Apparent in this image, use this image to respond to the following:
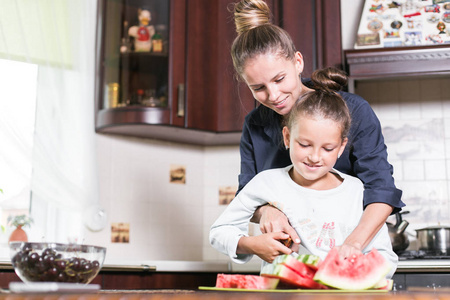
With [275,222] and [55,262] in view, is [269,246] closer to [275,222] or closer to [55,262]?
[275,222]

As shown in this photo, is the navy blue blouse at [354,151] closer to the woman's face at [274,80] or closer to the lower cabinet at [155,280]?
the woman's face at [274,80]

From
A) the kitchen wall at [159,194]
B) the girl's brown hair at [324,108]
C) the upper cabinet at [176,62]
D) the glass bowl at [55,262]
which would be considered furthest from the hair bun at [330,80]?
the kitchen wall at [159,194]

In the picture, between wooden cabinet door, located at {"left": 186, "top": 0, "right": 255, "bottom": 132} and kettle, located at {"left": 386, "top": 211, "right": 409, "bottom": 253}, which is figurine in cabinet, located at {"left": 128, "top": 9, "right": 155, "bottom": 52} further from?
kettle, located at {"left": 386, "top": 211, "right": 409, "bottom": 253}

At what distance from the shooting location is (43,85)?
3062mm

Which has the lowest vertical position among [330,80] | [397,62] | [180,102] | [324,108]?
[324,108]

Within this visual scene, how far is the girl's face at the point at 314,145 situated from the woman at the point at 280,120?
5.0 inches

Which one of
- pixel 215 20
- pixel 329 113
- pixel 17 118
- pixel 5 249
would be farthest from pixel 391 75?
pixel 5 249

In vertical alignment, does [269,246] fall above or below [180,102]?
below

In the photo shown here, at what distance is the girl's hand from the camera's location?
1.28m

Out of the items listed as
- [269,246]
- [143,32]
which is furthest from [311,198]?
[143,32]

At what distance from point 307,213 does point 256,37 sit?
1.70 ft

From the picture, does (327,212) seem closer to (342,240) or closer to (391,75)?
(342,240)

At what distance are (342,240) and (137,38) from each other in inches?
88.8

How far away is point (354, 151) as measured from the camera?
1526 mm
